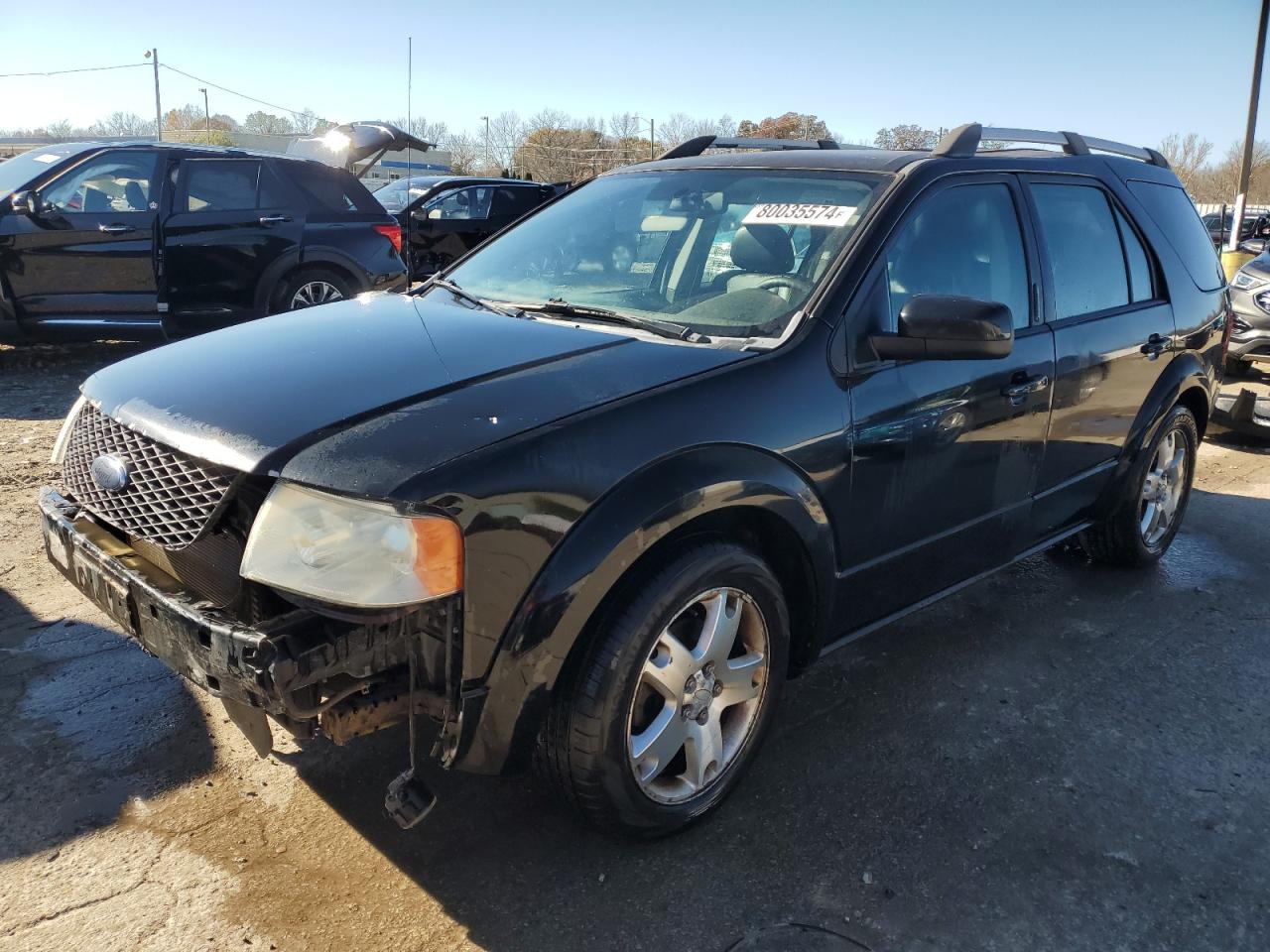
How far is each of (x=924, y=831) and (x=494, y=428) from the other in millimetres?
1637

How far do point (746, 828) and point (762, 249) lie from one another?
1.72 m

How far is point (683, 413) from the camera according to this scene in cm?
242

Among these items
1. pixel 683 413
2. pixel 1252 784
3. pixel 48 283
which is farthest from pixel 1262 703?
pixel 48 283

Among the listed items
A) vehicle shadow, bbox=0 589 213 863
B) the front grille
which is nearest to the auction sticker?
the front grille

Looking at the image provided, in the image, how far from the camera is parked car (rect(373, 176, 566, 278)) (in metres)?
12.8

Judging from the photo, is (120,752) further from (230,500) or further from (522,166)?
(522,166)

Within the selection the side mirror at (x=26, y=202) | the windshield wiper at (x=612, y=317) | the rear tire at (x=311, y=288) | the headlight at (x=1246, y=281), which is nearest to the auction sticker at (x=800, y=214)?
the windshield wiper at (x=612, y=317)

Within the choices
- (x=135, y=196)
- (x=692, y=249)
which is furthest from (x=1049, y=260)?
(x=135, y=196)

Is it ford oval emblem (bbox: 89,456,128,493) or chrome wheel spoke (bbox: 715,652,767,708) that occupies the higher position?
ford oval emblem (bbox: 89,456,128,493)

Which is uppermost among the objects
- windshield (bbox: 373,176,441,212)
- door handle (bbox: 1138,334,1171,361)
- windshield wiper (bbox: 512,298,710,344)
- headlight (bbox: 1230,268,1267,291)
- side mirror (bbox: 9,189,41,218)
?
windshield (bbox: 373,176,441,212)

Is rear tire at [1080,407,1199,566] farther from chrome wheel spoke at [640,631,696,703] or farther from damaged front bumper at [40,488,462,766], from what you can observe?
damaged front bumper at [40,488,462,766]

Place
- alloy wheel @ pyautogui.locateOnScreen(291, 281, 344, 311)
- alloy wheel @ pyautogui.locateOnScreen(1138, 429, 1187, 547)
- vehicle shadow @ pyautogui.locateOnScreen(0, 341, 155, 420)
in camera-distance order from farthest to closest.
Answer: alloy wheel @ pyautogui.locateOnScreen(291, 281, 344, 311) < vehicle shadow @ pyautogui.locateOnScreen(0, 341, 155, 420) < alloy wheel @ pyautogui.locateOnScreen(1138, 429, 1187, 547)

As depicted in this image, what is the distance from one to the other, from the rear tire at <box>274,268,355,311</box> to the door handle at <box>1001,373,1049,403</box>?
20.8 ft

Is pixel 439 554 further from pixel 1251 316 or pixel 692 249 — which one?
pixel 1251 316
